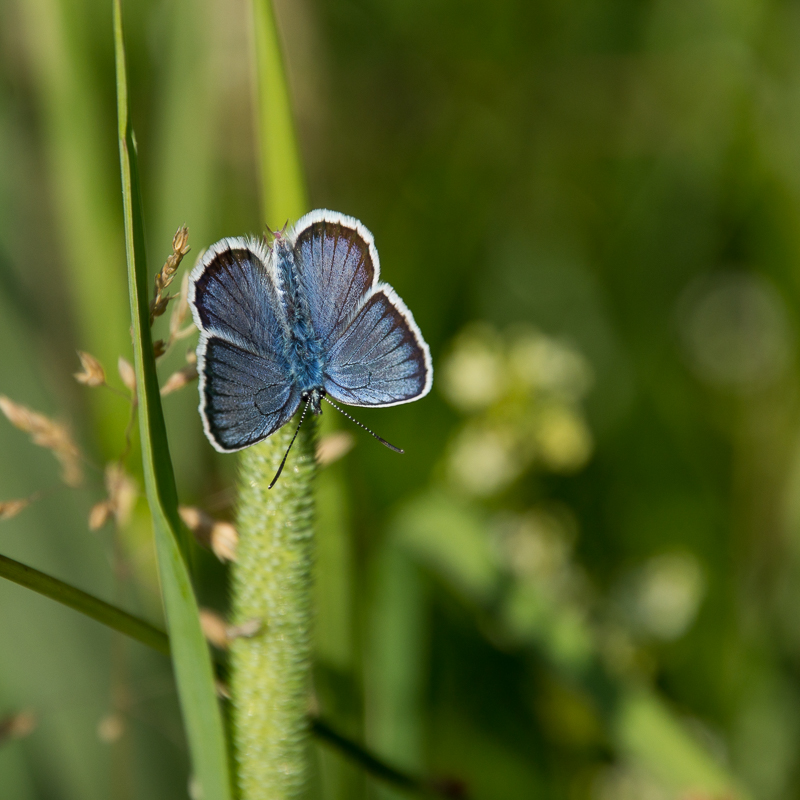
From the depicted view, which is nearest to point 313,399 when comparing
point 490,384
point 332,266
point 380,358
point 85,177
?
point 380,358

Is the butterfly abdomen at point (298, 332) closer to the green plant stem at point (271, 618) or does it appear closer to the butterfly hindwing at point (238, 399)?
the butterfly hindwing at point (238, 399)

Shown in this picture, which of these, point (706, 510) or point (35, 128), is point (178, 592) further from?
point (706, 510)

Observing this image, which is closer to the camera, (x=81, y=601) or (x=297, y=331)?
(x=81, y=601)

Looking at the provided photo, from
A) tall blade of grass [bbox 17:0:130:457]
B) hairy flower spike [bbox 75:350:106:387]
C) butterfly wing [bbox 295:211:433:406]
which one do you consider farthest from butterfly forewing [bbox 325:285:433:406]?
tall blade of grass [bbox 17:0:130:457]

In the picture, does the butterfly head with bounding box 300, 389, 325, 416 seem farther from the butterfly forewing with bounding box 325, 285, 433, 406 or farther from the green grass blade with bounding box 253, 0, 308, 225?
the green grass blade with bounding box 253, 0, 308, 225

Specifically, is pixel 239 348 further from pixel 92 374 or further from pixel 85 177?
pixel 85 177
